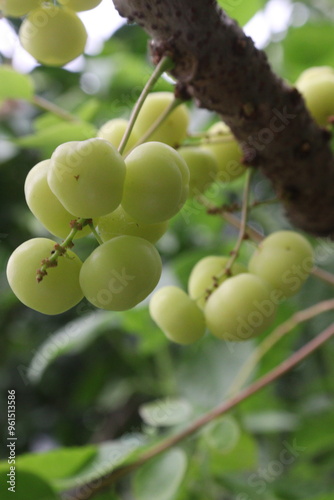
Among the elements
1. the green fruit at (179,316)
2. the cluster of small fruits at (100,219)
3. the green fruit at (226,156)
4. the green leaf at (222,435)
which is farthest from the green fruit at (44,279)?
the green leaf at (222,435)

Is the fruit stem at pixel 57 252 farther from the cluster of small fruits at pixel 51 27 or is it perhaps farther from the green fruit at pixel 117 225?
the cluster of small fruits at pixel 51 27

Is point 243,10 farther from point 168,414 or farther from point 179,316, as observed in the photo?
point 168,414

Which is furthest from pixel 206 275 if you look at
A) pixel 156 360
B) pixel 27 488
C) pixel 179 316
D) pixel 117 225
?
pixel 156 360

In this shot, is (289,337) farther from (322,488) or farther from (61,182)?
(61,182)

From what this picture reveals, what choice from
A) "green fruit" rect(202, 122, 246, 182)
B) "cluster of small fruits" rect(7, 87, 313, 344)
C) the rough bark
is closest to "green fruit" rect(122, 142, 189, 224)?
"cluster of small fruits" rect(7, 87, 313, 344)

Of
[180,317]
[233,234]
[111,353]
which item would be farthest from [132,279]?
[111,353]

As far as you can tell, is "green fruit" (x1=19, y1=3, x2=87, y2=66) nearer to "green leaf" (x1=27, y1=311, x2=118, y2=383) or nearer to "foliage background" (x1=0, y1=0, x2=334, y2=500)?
"foliage background" (x1=0, y1=0, x2=334, y2=500)

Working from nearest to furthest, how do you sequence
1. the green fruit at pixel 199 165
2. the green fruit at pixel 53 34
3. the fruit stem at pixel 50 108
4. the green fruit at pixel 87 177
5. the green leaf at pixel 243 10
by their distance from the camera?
the green fruit at pixel 87 177, the green fruit at pixel 53 34, the green fruit at pixel 199 165, the green leaf at pixel 243 10, the fruit stem at pixel 50 108
